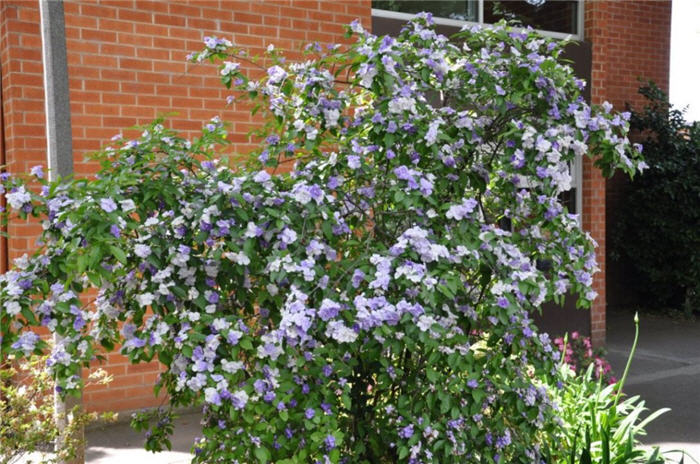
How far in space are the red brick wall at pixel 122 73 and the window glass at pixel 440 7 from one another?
137 centimetres

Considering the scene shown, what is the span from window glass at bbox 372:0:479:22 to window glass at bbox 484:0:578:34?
12.5 inches

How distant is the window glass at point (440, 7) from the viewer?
766 centimetres

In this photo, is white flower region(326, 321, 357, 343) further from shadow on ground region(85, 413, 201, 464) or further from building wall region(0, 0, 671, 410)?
building wall region(0, 0, 671, 410)

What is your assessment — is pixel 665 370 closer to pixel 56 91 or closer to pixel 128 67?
pixel 128 67

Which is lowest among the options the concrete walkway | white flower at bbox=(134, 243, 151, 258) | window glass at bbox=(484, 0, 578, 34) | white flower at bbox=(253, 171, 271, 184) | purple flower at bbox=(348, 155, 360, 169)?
the concrete walkway

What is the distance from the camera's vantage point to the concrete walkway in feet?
18.9

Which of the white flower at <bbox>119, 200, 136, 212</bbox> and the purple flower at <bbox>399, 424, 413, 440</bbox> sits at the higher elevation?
the white flower at <bbox>119, 200, 136, 212</bbox>

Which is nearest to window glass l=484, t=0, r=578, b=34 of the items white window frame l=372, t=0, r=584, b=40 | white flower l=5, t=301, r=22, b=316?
white window frame l=372, t=0, r=584, b=40

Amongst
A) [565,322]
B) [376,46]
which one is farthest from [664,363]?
[376,46]

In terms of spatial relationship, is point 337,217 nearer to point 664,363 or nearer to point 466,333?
point 466,333

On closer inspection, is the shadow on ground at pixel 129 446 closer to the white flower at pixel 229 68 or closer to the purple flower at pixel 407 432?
the purple flower at pixel 407 432

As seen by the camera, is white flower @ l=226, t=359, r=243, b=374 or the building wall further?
the building wall

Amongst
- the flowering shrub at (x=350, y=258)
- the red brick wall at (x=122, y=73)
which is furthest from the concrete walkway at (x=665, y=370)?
the red brick wall at (x=122, y=73)

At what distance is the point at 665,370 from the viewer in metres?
8.09
